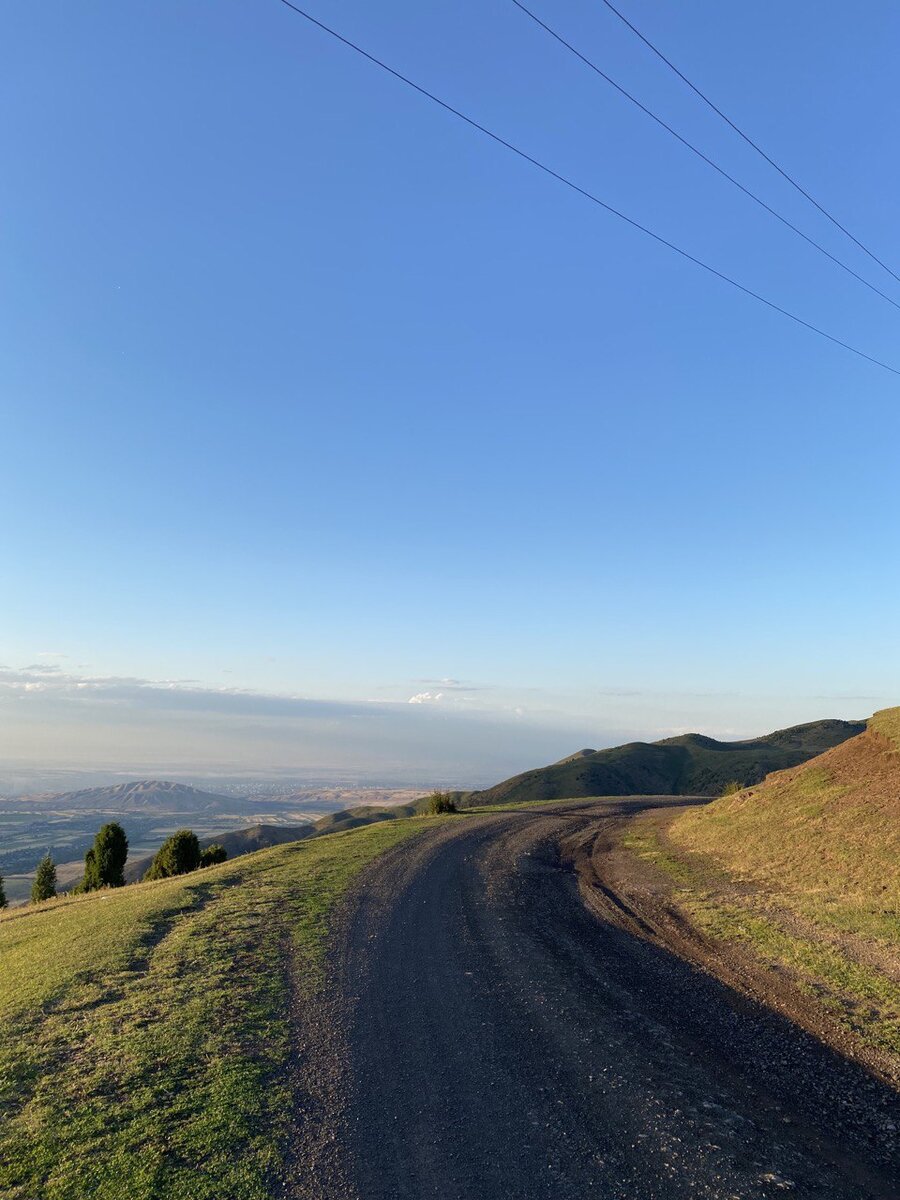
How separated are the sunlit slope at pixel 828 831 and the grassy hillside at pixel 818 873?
0.17 feet

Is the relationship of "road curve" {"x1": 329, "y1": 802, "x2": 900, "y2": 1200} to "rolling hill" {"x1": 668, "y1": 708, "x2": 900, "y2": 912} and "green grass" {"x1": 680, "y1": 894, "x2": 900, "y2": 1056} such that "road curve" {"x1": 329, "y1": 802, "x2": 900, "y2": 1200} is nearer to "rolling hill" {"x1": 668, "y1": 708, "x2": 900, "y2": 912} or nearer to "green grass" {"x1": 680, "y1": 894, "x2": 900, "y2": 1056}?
"green grass" {"x1": 680, "y1": 894, "x2": 900, "y2": 1056}

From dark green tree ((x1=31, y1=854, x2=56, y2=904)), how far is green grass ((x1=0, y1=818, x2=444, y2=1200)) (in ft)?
119

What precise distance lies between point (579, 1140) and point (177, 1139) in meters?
4.59

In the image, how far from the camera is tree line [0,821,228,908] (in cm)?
3616

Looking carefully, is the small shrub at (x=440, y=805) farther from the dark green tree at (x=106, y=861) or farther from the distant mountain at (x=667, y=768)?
the distant mountain at (x=667, y=768)

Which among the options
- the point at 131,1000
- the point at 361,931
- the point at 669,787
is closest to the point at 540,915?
the point at 361,931

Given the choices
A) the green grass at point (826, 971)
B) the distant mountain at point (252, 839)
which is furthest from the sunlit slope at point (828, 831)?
the distant mountain at point (252, 839)

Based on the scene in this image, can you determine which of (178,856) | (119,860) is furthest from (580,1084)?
(119,860)

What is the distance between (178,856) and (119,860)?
390 inches

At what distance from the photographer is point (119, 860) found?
139ft

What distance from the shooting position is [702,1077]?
28.6 feet

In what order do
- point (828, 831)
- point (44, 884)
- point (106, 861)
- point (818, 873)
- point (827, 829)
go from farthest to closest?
point (44, 884) → point (106, 861) → point (827, 829) → point (828, 831) → point (818, 873)

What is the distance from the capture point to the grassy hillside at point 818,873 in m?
12.3

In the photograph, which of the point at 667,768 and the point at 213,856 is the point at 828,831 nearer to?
the point at 213,856
